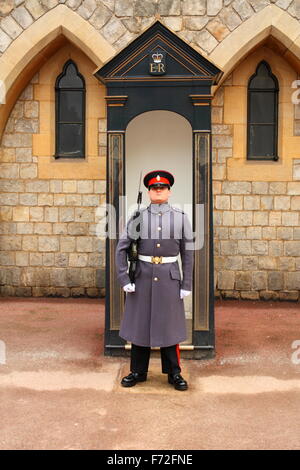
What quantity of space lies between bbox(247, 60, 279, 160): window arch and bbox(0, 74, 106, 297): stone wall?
6.04ft

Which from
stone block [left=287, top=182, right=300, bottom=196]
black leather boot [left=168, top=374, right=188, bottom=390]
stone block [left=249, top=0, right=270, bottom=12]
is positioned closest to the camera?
black leather boot [left=168, top=374, right=188, bottom=390]

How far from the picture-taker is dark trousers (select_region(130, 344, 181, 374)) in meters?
4.00

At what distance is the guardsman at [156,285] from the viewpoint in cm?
395

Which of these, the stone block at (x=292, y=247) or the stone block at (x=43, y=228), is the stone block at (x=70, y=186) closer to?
the stone block at (x=43, y=228)

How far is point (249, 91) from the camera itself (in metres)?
6.82

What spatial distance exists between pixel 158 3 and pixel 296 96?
186 cm

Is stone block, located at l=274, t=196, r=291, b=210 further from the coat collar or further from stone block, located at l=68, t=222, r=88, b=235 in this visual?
the coat collar

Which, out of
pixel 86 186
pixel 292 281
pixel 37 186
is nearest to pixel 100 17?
pixel 86 186

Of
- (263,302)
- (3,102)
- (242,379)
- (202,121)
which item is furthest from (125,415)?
Answer: (3,102)

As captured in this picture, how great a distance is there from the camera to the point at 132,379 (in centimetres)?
399

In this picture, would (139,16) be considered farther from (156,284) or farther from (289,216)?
(156,284)

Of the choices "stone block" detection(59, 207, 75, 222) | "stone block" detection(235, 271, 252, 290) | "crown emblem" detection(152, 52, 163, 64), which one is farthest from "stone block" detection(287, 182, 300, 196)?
"crown emblem" detection(152, 52, 163, 64)

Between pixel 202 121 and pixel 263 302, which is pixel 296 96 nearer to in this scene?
pixel 263 302

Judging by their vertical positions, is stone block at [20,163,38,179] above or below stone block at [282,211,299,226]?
above
